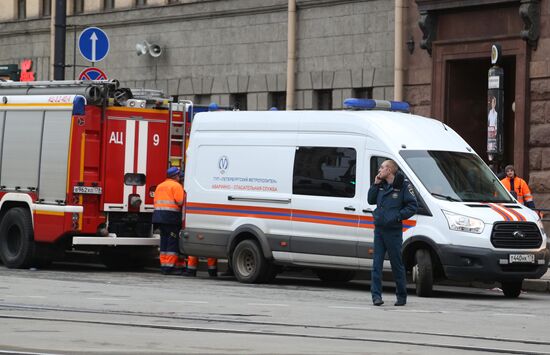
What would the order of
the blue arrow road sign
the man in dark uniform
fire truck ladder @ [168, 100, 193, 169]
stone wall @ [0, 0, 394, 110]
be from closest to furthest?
the man in dark uniform
fire truck ladder @ [168, 100, 193, 169]
the blue arrow road sign
stone wall @ [0, 0, 394, 110]

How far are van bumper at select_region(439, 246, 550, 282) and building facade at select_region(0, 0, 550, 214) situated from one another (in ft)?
29.5

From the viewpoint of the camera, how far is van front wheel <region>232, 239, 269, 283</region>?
68.1ft

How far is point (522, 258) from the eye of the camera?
18734 millimetres

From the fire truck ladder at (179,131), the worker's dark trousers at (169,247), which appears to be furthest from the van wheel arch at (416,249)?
the fire truck ladder at (179,131)

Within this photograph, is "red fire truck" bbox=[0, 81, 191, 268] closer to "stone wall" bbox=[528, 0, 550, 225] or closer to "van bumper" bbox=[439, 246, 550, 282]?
"van bumper" bbox=[439, 246, 550, 282]

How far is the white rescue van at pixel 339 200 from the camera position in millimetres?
18703

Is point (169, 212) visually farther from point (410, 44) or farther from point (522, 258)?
point (410, 44)

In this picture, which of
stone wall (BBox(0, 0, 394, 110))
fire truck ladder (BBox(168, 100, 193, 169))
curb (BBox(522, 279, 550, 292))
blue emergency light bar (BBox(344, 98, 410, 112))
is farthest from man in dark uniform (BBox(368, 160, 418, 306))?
stone wall (BBox(0, 0, 394, 110))

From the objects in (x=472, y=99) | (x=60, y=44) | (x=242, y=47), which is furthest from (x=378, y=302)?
(x=242, y=47)

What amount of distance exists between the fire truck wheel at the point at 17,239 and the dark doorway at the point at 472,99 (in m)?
9.58

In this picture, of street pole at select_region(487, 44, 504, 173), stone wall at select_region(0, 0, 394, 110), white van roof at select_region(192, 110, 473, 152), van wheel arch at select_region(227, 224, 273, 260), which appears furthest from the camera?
stone wall at select_region(0, 0, 394, 110)

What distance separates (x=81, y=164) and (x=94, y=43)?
6.15 metres

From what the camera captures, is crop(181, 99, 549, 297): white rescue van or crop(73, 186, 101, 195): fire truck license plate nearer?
crop(181, 99, 549, 297): white rescue van

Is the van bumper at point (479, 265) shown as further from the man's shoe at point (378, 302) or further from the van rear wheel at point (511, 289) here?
the man's shoe at point (378, 302)
